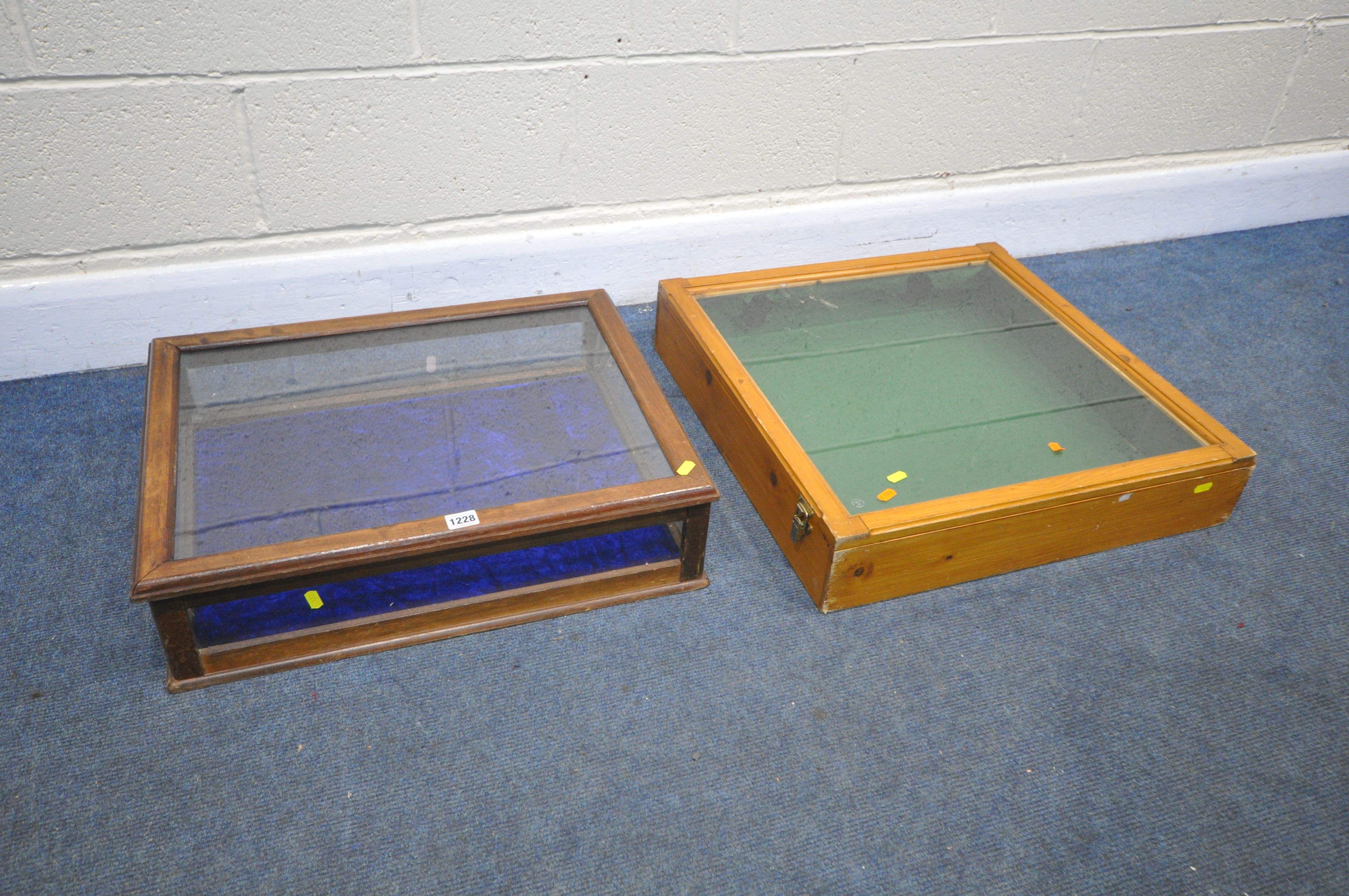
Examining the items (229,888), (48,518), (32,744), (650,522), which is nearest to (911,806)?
(650,522)

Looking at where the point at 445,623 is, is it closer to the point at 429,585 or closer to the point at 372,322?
the point at 429,585

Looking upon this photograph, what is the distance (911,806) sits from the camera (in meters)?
1.13

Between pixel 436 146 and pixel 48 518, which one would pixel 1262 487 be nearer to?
pixel 436 146

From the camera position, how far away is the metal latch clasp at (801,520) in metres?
1.31

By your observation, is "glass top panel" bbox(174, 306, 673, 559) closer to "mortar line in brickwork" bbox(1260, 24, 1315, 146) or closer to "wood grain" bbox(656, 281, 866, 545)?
"wood grain" bbox(656, 281, 866, 545)

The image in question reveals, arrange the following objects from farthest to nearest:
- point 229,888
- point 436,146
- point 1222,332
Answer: point 1222,332 → point 436,146 → point 229,888

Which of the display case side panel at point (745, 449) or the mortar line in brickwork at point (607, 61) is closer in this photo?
the display case side panel at point (745, 449)

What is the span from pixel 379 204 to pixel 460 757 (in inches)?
41.4

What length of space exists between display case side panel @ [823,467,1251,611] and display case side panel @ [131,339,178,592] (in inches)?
33.7

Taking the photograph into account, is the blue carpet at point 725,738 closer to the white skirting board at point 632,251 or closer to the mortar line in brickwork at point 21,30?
the white skirting board at point 632,251

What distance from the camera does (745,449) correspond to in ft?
4.95

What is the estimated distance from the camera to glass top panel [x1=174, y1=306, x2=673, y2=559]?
1.21 meters

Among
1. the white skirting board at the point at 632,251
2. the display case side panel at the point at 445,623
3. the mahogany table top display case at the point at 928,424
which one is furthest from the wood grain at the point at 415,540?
the white skirting board at the point at 632,251

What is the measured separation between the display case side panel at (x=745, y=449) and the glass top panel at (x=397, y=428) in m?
0.20
